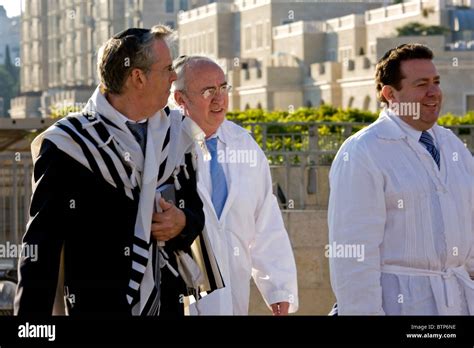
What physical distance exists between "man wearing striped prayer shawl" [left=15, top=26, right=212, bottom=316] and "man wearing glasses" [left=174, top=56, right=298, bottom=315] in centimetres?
138

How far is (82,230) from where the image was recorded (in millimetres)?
4820

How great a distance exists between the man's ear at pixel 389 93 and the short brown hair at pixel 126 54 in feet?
3.71

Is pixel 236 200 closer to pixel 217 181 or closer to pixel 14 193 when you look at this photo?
pixel 217 181

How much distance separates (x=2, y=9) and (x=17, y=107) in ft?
345

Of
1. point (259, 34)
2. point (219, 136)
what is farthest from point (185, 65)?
point (259, 34)

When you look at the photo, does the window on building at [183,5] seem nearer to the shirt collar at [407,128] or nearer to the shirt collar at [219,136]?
the shirt collar at [219,136]

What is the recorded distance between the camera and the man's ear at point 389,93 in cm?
578

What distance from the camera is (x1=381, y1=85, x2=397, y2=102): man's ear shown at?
5.78 metres

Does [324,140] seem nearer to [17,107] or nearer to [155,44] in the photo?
[155,44]

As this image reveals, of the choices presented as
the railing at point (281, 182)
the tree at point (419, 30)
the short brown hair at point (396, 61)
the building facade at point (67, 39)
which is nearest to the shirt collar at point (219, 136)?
the short brown hair at point (396, 61)

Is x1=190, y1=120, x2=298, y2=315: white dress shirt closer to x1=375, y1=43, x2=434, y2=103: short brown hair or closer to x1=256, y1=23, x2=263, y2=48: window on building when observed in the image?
x1=375, y1=43, x2=434, y2=103: short brown hair

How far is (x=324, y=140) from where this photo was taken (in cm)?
1664

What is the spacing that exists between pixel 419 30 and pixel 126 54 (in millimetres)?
79374

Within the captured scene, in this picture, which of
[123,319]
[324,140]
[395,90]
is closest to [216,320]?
[123,319]
